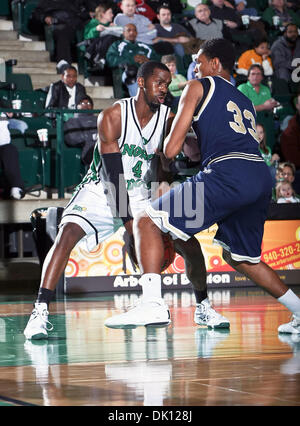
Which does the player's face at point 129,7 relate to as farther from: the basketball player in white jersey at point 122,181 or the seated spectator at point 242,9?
the basketball player in white jersey at point 122,181

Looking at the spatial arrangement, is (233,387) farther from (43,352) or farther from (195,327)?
(195,327)

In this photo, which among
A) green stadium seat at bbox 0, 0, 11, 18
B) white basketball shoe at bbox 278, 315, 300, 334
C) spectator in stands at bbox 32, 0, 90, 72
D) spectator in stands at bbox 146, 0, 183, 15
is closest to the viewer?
white basketball shoe at bbox 278, 315, 300, 334

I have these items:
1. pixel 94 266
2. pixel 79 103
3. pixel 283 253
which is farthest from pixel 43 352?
pixel 79 103

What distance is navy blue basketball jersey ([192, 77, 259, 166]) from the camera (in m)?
4.93

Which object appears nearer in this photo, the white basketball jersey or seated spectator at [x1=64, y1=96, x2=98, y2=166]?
the white basketball jersey

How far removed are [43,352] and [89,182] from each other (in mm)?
1406

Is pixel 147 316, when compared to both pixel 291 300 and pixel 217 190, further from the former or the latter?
pixel 291 300

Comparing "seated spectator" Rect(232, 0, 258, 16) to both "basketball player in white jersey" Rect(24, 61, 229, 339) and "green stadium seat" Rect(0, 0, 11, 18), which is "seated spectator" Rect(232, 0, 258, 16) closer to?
"green stadium seat" Rect(0, 0, 11, 18)

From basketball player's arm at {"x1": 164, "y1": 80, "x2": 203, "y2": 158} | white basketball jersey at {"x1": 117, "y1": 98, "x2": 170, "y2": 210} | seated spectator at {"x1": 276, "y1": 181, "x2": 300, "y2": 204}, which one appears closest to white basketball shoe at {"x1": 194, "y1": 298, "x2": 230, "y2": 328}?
white basketball jersey at {"x1": 117, "y1": 98, "x2": 170, "y2": 210}

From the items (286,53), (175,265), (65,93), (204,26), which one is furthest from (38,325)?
(286,53)

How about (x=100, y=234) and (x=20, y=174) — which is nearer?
(x=100, y=234)

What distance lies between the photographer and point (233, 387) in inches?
133

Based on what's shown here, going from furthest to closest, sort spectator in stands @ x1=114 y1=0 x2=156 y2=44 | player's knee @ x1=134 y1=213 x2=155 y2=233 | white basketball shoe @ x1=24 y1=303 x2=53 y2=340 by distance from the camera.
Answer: spectator in stands @ x1=114 y1=0 x2=156 y2=44, white basketball shoe @ x1=24 y1=303 x2=53 y2=340, player's knee @ x1=134 y1=213 x2=155 y2=233
